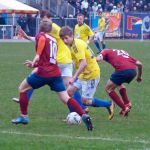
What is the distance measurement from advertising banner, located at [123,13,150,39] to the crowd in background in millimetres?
2465

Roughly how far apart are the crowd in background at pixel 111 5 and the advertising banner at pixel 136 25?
8.09ft

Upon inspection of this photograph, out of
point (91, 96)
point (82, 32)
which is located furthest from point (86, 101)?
→ point (82, 32)

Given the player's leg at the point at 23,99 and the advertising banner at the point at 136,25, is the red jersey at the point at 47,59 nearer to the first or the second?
the player's leg at the point at 23,99

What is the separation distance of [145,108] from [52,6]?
136 feet

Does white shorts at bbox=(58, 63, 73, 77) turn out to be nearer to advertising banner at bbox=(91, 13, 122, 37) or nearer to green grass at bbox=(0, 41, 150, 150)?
green grass at bbox=(0, 41, 150, 150)

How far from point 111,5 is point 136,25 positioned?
5095 millimetres

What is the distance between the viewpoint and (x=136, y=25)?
52.6 metres

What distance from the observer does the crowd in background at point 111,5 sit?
5603cm

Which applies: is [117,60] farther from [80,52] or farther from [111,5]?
[111,5]

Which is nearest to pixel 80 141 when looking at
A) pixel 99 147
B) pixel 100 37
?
pixel 99 147

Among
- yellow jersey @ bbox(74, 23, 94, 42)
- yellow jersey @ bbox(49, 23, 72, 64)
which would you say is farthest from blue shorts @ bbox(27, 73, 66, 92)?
yellow jersey @ bbox(74, 23, 94, 42)

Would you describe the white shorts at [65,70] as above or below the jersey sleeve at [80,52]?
below

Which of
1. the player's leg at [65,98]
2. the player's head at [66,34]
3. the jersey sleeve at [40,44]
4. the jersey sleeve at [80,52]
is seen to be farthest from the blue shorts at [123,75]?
the jersey sleeve at [40,44]

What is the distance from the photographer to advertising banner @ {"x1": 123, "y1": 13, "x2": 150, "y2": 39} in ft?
173
